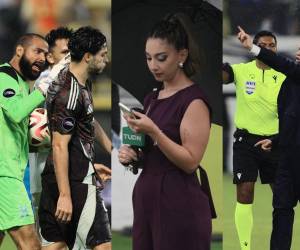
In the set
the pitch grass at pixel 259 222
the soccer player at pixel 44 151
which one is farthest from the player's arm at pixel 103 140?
the pitch grass at pixel 259 222

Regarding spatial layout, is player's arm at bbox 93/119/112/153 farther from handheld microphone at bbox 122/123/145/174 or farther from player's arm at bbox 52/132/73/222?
handheld microphone at bbox 122/123/145/174

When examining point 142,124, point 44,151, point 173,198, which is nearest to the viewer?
point 142,124

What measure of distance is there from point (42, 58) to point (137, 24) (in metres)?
1.71

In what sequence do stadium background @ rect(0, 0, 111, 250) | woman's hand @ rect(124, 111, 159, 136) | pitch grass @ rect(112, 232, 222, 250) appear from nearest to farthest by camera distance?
1. woman's hand @ rect(124, 111, 159, 136)
2. pitch grass @ rect(112, 232, 222, 250)
3. stadium background @ rect(0, 0, 111, 250)

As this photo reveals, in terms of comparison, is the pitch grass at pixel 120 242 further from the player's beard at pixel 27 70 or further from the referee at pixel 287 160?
the player's beard at pixel 27 70

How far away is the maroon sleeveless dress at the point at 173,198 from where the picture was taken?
335 cm

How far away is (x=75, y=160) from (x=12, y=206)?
2.14 feet

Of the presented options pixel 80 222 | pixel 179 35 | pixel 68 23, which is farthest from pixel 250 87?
pixel 179 35

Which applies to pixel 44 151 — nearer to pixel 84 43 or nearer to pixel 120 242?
pixel 84 43

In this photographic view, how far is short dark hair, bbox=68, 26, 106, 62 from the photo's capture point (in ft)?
15.0

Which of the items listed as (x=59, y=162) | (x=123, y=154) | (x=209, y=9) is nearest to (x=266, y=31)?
(x=209, y=9)

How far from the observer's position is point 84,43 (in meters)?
4.59

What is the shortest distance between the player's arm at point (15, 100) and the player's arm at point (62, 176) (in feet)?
1.39

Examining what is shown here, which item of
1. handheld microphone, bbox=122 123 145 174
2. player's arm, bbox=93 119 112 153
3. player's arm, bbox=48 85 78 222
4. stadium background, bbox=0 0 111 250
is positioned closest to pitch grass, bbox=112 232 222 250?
stadium background, bbox=0 0 111 250
